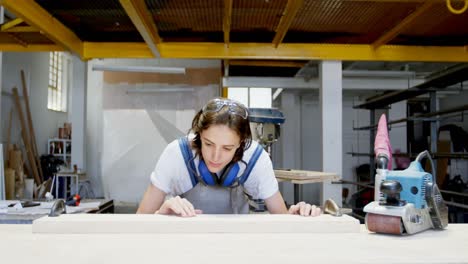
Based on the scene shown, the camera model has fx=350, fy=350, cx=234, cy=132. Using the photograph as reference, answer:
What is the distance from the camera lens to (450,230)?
101cm

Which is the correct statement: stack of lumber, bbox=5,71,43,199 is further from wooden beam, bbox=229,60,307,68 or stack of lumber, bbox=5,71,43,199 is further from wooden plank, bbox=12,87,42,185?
wooden beam, bbox=229,60,307,68

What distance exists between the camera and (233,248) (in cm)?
77

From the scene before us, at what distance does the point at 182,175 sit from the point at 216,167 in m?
0.17

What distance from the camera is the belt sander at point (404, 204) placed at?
0.92 metres

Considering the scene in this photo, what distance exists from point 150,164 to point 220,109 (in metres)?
5.38

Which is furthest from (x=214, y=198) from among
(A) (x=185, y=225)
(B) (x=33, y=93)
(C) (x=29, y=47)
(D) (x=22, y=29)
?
(B) (x=33, y=93)

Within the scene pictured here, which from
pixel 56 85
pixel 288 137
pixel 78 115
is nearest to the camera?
pixel 78 115

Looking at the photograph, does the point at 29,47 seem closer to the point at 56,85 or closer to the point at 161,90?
the point at 161,90

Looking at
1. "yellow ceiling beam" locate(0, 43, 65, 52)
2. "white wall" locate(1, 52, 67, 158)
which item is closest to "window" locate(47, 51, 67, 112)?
"white wall" locate(1, 52, 67, 158)

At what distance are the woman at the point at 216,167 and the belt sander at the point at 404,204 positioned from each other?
55 centimetres

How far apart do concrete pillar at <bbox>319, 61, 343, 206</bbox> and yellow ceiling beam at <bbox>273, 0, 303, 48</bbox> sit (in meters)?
0.71

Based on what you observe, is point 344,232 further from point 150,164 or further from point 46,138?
point 46,138

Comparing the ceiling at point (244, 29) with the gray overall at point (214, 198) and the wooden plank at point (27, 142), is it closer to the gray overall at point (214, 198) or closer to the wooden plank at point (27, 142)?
the gray overall at point (214, 198)

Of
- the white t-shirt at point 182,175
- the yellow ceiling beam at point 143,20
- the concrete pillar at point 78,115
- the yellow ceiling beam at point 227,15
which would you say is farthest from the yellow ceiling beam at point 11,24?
the white t-shirt at point 182,175
